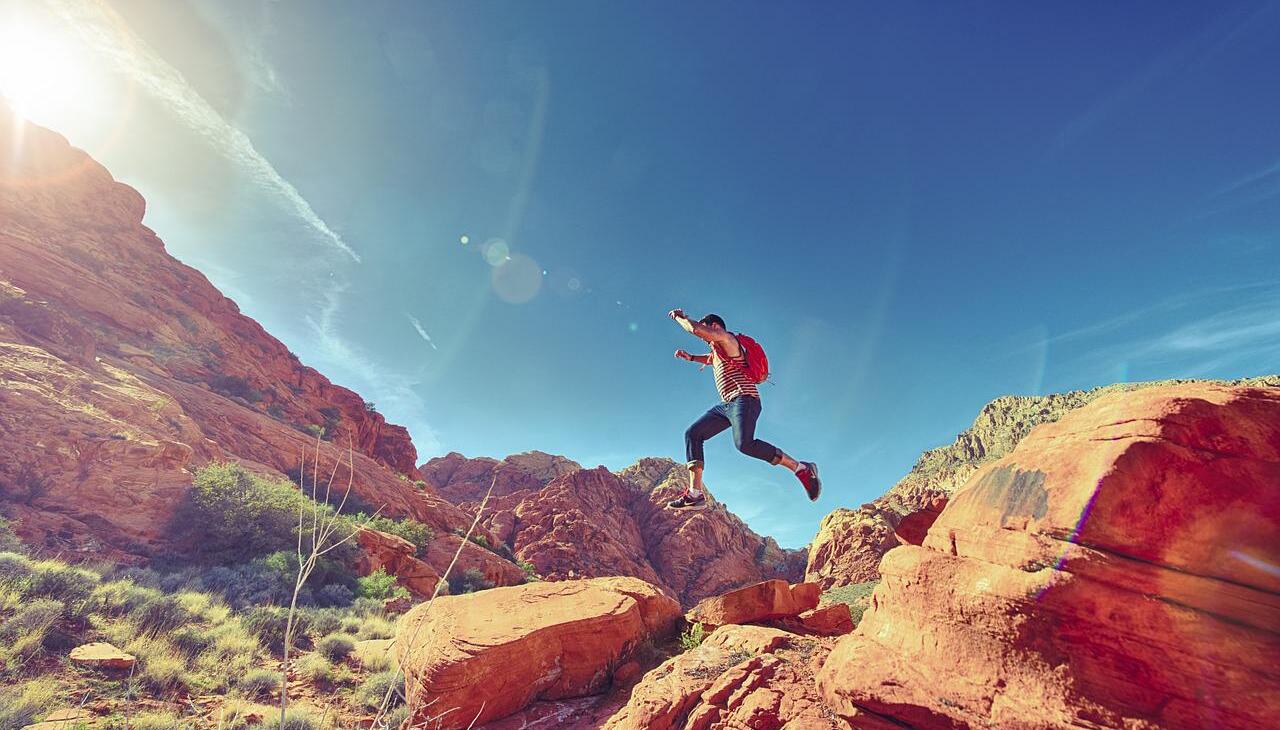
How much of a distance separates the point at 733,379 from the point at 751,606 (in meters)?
4.77

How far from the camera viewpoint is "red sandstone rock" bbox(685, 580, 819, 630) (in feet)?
29.0

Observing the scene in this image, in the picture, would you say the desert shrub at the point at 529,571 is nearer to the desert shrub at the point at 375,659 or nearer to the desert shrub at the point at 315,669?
the desert shrub at the point at 375,659

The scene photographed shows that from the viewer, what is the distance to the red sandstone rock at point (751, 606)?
29.0 feet

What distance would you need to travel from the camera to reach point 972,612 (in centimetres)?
430

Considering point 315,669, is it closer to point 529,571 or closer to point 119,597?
point 119,597

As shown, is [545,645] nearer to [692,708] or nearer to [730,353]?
[692,708]

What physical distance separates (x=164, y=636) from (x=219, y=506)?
9.85m

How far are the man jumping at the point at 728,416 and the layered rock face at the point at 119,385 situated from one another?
15831 millimetres

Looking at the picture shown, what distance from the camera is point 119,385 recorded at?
20.5 meters

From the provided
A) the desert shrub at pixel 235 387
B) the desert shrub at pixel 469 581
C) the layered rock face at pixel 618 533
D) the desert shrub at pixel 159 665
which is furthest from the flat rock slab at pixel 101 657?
the layered rock face at pixel 618 533

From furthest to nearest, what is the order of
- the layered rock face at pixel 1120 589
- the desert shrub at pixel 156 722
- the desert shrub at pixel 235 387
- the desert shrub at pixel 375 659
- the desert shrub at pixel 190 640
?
the desert shrub at pixel 235 387
the desert shrub at pixel 375 659
the desert shrub at pixel 190 640
the desert shrub at pixel 156 722
the layered rock face at pixel 1120 589

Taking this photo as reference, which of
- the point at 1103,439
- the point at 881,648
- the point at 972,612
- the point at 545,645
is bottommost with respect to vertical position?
the point at 545,645

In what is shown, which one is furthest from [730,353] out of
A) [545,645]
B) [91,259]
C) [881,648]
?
[91,259]

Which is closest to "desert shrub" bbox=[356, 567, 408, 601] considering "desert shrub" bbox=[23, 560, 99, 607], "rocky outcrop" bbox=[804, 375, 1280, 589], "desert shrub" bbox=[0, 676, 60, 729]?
"desert shrub" bbox=[23, 560, 99, 607]
